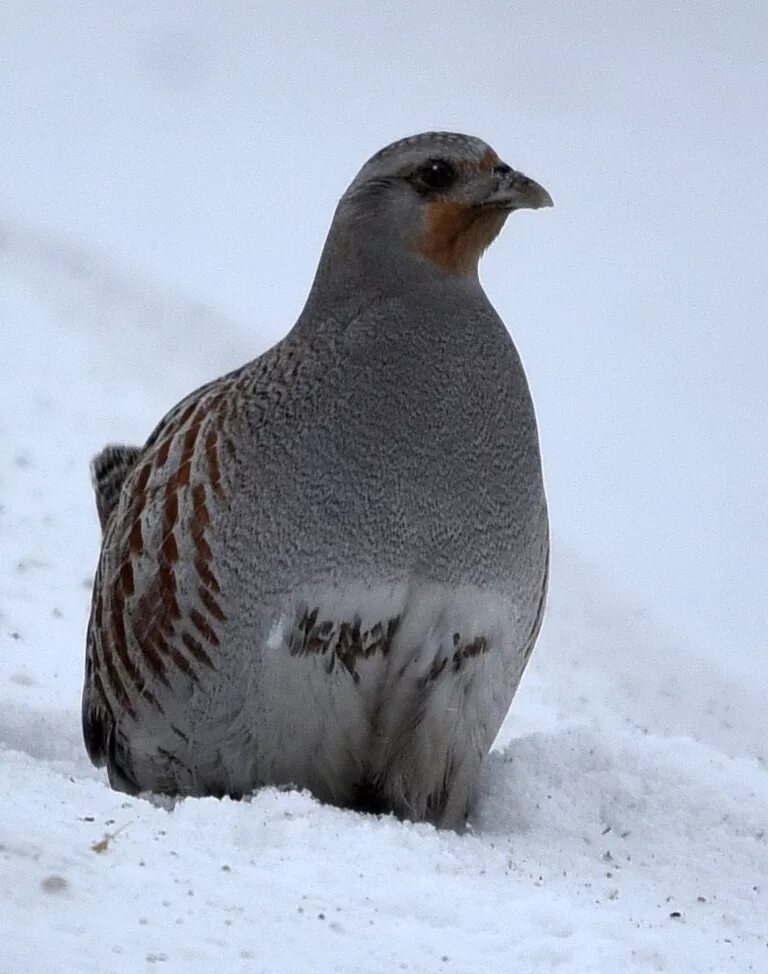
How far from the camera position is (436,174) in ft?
13.0

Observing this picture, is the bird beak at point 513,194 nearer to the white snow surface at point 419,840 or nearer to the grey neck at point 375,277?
the grey neck at point 375,277

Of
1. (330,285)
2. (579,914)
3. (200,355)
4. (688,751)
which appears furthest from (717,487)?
(579,914)

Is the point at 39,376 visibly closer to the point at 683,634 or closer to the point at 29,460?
the point at 29,460

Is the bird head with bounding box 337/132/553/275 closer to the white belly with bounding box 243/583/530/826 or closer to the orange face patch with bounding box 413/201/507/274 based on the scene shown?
the orange face patch with bounding box 413/201/507/274

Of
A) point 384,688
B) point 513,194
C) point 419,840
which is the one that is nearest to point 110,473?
point 384,688

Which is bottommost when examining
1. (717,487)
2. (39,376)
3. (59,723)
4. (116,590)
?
(59,723)

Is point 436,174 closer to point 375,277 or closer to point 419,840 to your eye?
point 375,277

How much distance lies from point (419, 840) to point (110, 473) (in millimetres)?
1796

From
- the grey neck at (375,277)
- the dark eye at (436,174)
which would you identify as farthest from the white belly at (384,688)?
the dark eye at (436,174)

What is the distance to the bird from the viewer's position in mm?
3760

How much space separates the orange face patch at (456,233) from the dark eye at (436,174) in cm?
5

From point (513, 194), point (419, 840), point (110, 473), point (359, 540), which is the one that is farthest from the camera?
point (110, 473)

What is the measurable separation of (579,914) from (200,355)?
7802mm

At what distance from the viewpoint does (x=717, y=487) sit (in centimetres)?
1074
